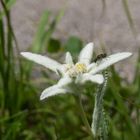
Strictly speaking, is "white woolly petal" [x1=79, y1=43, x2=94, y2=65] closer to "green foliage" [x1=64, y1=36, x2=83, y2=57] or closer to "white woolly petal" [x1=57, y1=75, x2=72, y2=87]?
"white woolly petal" [x1=57, y1=75, x2=72, y2=87]

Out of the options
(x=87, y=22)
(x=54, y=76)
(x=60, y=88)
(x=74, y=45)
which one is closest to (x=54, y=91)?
(x=60, y=88)

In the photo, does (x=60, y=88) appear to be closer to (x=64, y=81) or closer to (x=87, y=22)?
(x=64, y=81)

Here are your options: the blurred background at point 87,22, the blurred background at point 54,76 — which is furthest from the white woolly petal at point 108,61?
the blurred background at point 87,22

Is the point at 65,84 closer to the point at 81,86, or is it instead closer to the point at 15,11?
the point at 81,86

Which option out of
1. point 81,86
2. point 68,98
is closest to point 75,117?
point 68,98

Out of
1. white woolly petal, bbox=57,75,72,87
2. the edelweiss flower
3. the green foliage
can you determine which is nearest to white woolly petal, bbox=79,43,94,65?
the edelweiss flower

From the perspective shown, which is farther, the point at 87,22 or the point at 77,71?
the point at 87,22

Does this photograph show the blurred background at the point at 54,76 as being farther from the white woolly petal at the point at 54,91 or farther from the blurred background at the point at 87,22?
the white woolly petal at the point at 54,91
